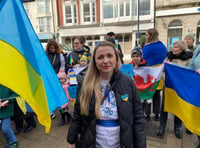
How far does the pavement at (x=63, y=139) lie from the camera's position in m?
2.69

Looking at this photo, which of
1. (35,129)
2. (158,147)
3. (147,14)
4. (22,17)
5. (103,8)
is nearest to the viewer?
(22,17)

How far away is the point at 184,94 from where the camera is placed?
245 cm

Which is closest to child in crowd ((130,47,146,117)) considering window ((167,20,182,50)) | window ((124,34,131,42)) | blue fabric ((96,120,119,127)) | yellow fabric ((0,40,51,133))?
blue fabric ((96,120,119,127))

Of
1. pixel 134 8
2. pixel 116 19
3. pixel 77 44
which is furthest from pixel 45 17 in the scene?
pixel 77 44

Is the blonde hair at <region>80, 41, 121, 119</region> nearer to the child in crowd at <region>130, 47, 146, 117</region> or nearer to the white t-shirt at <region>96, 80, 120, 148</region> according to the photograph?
the white t-shirt at <region>96, 80, 120, 148</region>

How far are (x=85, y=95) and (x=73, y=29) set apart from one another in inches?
839

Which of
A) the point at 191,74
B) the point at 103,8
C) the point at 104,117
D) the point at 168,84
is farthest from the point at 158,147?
the point at 103,8

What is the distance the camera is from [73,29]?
2142cm

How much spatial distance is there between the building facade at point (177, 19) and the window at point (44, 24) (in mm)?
15548

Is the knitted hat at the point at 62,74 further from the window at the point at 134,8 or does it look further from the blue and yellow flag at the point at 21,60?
the window at the point at 134,8

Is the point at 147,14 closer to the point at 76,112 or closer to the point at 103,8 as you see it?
the point at 103,8

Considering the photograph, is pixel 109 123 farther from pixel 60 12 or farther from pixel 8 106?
pixel 60 12

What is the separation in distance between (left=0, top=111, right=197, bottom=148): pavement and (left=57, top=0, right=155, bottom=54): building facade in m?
17.1

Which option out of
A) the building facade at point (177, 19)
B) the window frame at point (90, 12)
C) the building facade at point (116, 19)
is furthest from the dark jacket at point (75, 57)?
the window frame at point (90, 12)
